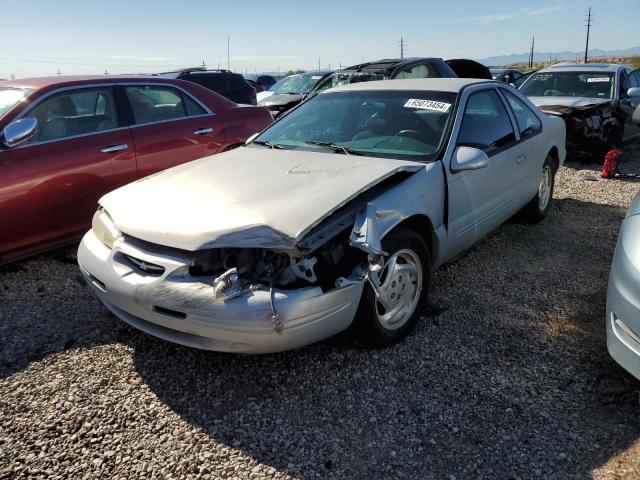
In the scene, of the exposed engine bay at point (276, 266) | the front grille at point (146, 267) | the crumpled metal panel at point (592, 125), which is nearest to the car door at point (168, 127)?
the front grille at point (146, 267)

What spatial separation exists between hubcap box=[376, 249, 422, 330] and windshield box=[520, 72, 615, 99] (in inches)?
287

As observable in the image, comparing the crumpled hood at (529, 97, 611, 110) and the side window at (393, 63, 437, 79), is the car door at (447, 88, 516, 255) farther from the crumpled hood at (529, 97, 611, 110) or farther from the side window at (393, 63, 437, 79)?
the side window at (393, 63, 437, 79)

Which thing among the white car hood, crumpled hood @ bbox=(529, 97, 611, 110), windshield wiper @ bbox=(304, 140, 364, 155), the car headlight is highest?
crumpled hood @ bbox=(529, 97, 611, 110)

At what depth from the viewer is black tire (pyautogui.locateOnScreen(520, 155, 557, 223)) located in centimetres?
522

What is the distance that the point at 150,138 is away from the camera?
4895mm

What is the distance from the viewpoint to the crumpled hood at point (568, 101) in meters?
8.10

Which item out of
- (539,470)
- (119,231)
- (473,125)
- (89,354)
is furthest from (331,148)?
(539,470)

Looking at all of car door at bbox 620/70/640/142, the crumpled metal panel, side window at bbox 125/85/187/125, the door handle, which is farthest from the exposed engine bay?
car door at bbox 620/70/640/142

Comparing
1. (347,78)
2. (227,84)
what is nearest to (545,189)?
(347,78)

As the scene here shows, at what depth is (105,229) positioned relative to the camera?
3.07m

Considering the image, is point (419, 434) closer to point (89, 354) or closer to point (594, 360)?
point (594, 360)

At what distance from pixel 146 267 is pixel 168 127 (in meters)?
2.78

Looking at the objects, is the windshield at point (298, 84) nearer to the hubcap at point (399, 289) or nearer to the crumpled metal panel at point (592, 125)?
the crumpled metal panel at point (592, 125)

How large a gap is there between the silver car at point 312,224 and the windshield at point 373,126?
14mm
